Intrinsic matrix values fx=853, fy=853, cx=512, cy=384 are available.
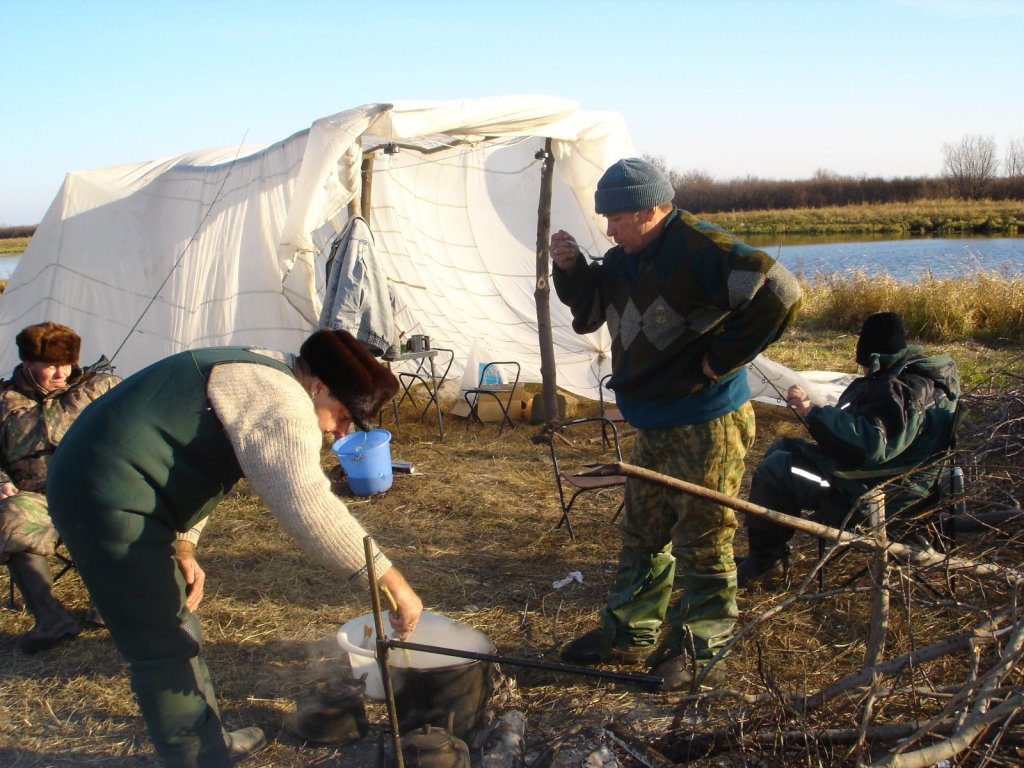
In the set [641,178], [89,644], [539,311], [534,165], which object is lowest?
[89,644]

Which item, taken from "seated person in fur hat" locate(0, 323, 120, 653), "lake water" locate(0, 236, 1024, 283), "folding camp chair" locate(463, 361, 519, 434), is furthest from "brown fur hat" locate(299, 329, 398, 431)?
"lake water" locate(0, 236, 1024, 283)

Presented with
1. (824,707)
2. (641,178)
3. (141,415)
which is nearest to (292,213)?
(641,178)

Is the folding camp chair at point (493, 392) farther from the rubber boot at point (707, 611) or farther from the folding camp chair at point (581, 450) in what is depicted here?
the rubber boot at point (707, 611)

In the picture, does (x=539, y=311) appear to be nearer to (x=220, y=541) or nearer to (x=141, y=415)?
(x=220, y=541)

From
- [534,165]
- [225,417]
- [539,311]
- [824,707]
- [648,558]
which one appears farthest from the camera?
[534,165]

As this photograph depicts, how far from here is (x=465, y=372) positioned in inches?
277

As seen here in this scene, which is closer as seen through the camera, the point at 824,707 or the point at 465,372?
the point at 824,707

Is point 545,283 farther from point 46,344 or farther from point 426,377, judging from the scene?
point 46,344

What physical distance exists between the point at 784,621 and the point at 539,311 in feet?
11.4

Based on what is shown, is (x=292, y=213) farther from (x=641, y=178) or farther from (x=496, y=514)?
(x=641, y=178)

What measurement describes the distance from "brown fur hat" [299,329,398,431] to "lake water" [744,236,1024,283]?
1373cm

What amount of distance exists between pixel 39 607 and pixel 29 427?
2.64ft

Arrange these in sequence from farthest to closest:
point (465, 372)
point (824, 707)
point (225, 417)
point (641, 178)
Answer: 1. point (465, 372)
2. point (641, 178)
3. point (824, 707)
4. point (225, 417)

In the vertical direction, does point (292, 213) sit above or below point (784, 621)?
above
